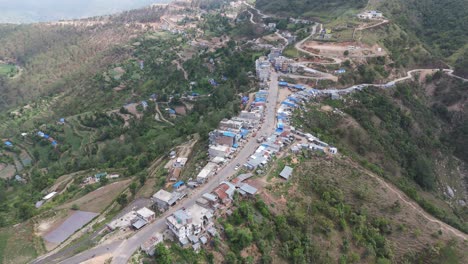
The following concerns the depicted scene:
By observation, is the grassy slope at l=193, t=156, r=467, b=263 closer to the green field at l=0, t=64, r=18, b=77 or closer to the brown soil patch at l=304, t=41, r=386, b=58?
the brown soil patch at l=304, t=41, r=386, b=58

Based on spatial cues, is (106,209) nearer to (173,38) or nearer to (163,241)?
(163,241)

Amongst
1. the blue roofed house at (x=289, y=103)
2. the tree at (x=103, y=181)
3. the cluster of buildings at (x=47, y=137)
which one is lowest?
the cluster of buildings at (x=47, y=137)

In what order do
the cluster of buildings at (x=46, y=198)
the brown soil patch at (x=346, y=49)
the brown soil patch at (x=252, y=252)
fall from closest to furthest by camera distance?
the brown soil patch at (x=252, y=252) → the cluster of buildings at (x=46, y=198) → the brown soil patch at (x=346, y=49)

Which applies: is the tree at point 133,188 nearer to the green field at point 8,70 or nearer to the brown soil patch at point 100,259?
the brown soil patch at point 100,259

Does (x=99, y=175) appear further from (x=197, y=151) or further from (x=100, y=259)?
(x=100, y=259)

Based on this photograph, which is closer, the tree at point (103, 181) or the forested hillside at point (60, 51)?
the tree at point (103, 181)

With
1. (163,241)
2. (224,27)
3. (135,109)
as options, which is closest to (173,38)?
(224,27)

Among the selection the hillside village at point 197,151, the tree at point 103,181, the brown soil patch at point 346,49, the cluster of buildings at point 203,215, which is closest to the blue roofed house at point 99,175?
the hillside village at point 197,151
